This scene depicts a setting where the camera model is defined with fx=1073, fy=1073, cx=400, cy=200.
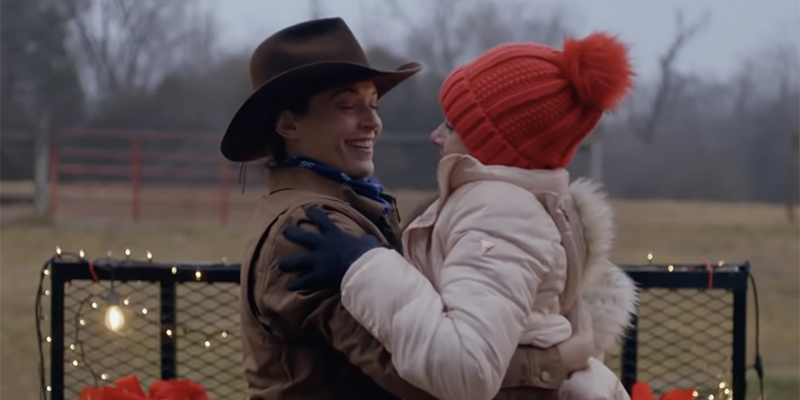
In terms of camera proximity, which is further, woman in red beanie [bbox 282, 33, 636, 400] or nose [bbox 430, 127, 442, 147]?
nose [bbox 430, 127, 442, 147]

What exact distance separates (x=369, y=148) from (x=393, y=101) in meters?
14.2

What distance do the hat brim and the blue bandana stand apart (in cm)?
9

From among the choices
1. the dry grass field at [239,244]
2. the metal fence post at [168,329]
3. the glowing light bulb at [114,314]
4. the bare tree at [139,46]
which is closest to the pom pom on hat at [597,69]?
the metal fence post at [168,329]

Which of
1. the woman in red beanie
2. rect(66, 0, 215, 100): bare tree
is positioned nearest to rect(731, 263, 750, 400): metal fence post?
the woman in red beanie

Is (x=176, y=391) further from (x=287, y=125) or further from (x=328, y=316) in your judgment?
(x=328, y=316)

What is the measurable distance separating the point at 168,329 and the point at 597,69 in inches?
65.3

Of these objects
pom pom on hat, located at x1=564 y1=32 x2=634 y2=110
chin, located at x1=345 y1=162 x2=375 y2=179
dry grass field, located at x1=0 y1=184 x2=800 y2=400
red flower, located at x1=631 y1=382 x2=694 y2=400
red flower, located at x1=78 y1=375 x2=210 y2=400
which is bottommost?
dry grass field, located at x1=0 y1=184 x2=800 y2=400

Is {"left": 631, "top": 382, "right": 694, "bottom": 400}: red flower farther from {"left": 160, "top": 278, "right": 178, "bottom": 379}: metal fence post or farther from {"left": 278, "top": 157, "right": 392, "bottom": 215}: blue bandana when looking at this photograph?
{"left": 160, "top": 278, "right": 178, "bottom": 379}: metal fence post

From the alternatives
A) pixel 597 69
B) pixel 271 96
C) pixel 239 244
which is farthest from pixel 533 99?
pixel 239 244

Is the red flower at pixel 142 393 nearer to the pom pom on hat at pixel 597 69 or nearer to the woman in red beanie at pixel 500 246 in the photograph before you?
the woman in red beanie at pixel 500 246

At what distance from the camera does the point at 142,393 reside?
105 inches

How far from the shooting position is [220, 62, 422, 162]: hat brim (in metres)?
1.86

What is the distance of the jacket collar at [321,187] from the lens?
6.14 feet

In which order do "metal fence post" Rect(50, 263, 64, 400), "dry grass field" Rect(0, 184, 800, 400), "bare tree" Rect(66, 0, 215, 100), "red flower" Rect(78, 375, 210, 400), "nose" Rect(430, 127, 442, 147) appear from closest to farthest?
"nose" Rect(430, 127, 442, 147), "red flower" Rect(78, 375, 210, 400), "metal fence post" Rect(50, 263, 64, 400), "dry grass field" Rect(0, 184, 800, 400), "bare tree" Rect(66, 0, 215, 100)
